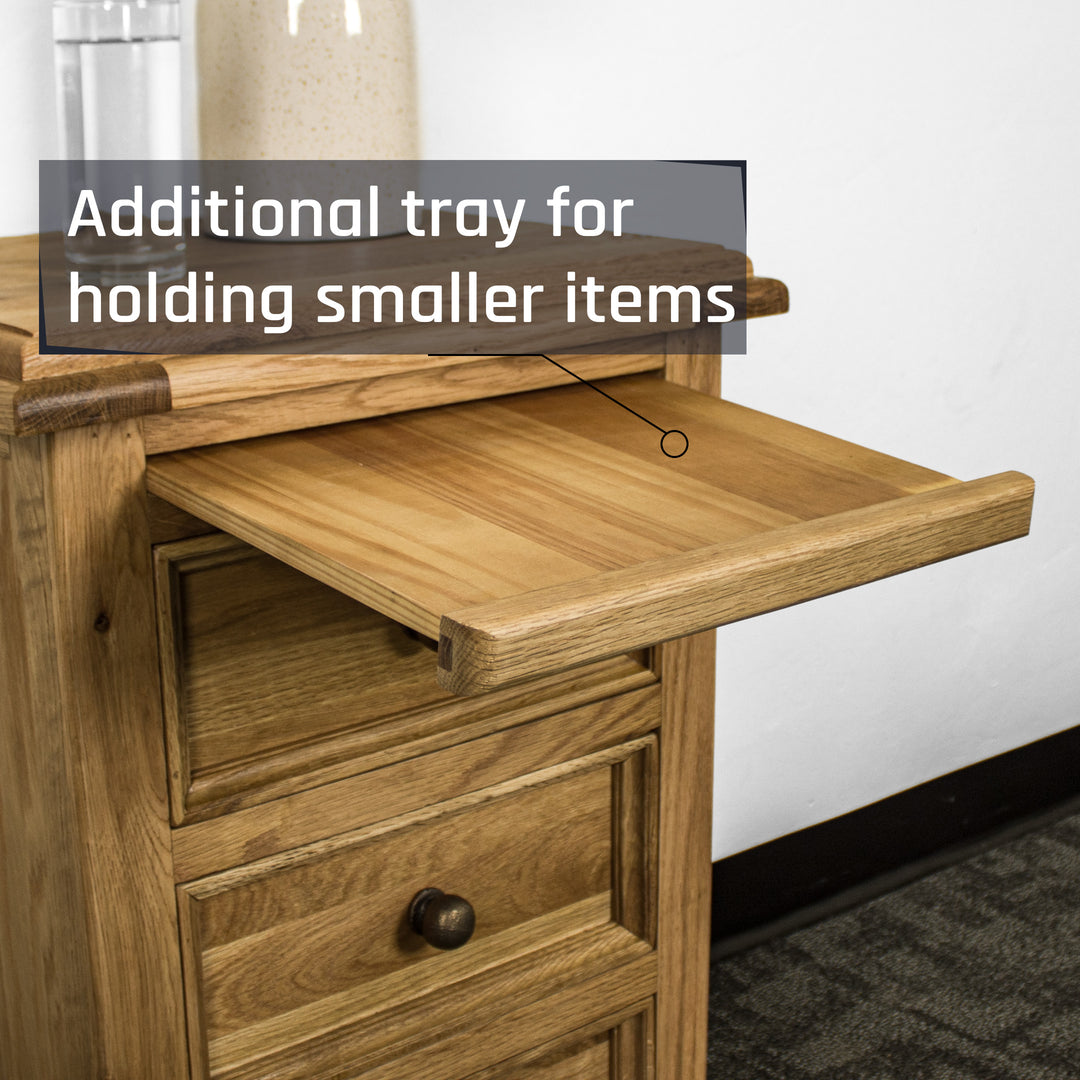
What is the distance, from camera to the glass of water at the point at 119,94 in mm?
799

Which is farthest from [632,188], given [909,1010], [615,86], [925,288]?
[909,1010]

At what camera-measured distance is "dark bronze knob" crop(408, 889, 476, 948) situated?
87 cm

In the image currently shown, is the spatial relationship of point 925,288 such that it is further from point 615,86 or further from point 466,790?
point 466,790

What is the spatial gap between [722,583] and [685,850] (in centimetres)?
47

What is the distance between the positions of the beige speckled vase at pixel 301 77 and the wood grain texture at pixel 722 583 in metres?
0.45

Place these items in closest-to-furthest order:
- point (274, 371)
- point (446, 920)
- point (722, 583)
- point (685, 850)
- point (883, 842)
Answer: point (722, 583), point (274, 371), point (446, 920), point (685, 850), point (883, 842)

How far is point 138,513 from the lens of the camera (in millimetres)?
734

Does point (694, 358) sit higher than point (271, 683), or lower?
higher

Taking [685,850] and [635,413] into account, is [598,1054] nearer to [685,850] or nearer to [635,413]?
[685,850]

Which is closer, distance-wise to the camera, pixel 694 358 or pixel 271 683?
pixel 271 683

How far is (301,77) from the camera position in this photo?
899mm

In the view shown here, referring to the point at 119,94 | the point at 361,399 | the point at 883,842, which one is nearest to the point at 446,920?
the point at 361,399

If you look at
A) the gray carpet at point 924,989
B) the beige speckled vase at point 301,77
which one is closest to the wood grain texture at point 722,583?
the beige speckled vase at point 301,77

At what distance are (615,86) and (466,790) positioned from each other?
31.0 inches
